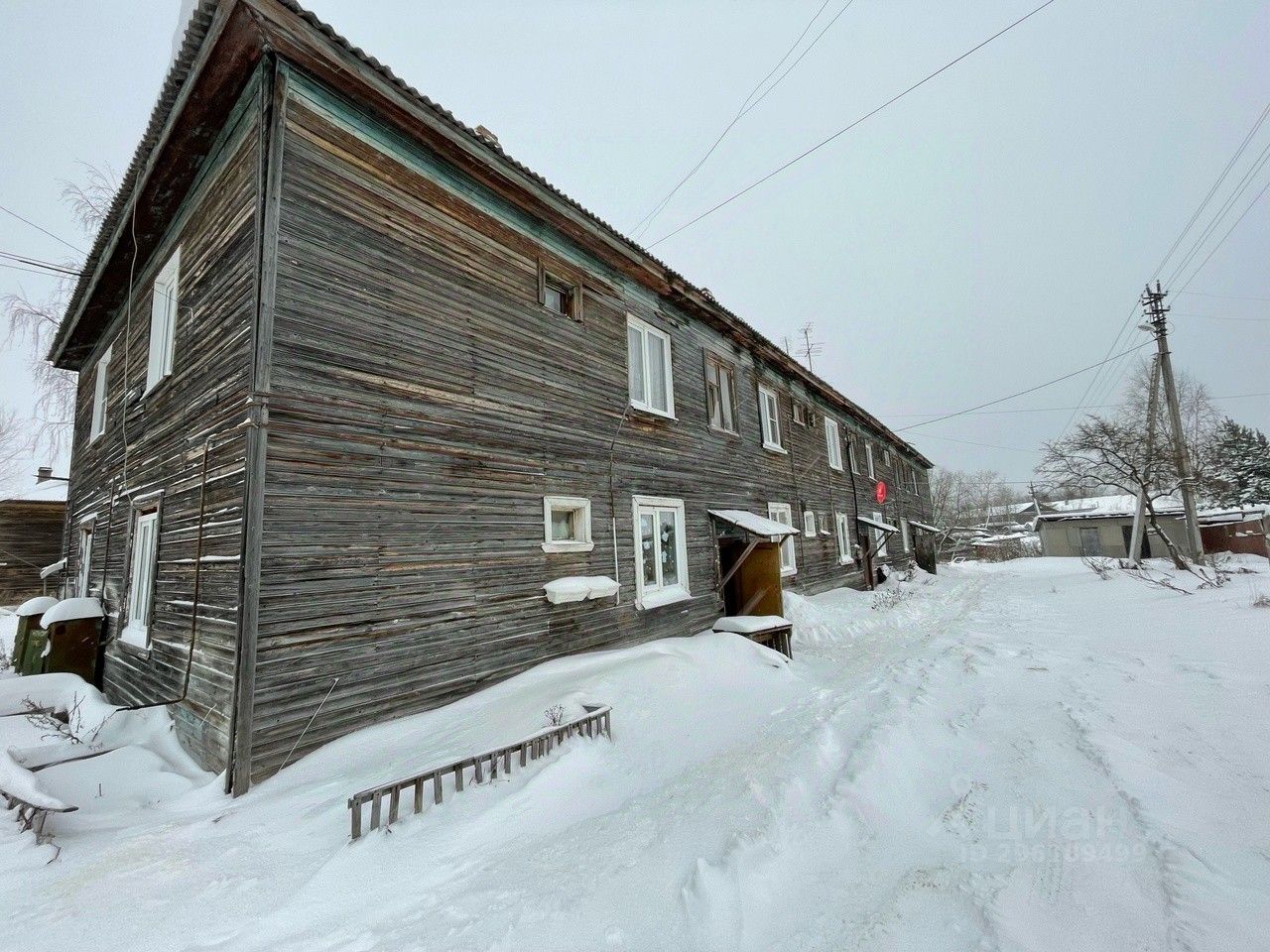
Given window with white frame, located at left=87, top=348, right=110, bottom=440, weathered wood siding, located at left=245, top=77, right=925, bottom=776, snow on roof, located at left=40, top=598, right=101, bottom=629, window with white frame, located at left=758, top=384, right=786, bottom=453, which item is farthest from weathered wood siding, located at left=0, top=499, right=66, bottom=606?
window with white frame, located at left=758, top=384, right=786, bottom=453

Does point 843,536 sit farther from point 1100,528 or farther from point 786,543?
point 1100,528

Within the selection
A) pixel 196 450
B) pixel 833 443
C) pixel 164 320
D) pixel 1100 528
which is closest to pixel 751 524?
pixel 196 450

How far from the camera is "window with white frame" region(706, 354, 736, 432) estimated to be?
12.0 metres

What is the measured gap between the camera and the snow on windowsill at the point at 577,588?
700cm

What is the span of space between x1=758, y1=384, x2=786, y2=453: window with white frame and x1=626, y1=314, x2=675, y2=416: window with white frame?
439cm

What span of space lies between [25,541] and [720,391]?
2425cm

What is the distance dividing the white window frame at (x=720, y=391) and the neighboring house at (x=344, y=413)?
93.8 inches

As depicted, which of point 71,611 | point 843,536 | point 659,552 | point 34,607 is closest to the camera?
point 71,611

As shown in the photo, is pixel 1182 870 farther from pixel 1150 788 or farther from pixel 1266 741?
pixel 1266 741

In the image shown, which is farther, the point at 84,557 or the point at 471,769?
the point at 84,557

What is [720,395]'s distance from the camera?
40.6 feet

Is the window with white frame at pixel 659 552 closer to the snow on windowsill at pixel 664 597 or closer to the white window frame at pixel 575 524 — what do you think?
the snow on windowsill at pixel 664 597

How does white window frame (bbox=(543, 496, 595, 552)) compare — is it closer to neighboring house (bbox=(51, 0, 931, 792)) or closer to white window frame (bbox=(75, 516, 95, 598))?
neighboring house (bbox=(51, 0, 931, 792))

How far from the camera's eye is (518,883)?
3.07m
